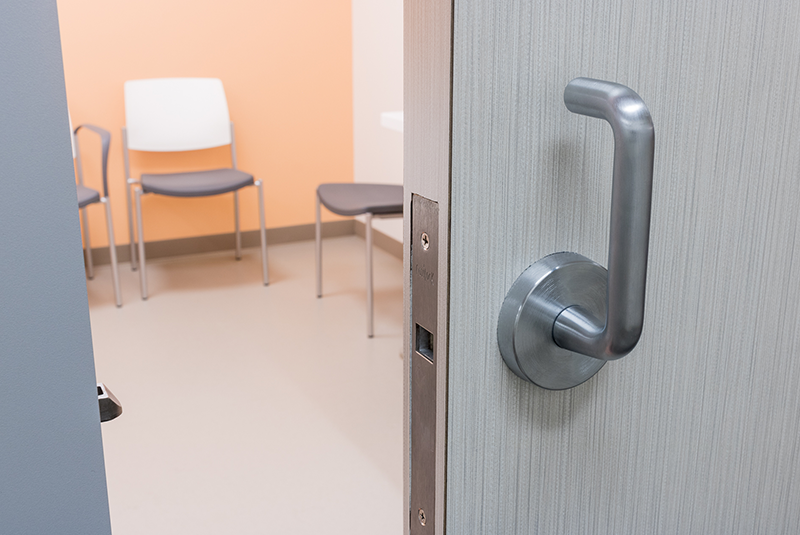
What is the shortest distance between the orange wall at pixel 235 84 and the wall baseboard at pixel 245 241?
3cm

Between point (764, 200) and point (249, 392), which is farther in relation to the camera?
point (249, 392)

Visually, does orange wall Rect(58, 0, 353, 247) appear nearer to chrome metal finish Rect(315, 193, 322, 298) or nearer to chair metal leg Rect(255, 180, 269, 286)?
chair metal leg Rect(255, 180, 269, 286)

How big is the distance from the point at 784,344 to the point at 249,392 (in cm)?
192

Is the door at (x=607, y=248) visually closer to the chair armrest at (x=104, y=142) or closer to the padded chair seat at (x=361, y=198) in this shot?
the padded chair seat at (x=361, y=198)

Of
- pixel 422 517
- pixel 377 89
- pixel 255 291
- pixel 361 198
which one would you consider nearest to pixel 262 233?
pixel 255 291

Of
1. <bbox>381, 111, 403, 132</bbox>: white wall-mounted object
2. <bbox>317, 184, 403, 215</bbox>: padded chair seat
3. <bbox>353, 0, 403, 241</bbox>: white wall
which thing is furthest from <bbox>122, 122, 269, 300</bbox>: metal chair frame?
<bbox>381, 111, 403, 132</bbox>: white wall-mounted object

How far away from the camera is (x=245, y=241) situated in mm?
3625

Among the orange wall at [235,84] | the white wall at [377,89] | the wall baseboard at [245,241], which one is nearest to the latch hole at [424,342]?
the white wall at [377,89]

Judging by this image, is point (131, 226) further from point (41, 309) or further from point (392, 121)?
point (41, 309)

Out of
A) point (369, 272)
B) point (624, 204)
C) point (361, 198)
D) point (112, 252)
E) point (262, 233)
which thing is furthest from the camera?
point (262, 233)

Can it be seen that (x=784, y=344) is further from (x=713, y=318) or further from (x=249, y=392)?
(x=249, y=392)

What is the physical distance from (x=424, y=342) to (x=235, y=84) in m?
3.24

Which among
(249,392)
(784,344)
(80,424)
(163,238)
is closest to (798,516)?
(784,344)

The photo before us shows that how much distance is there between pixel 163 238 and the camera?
11.3 feet
